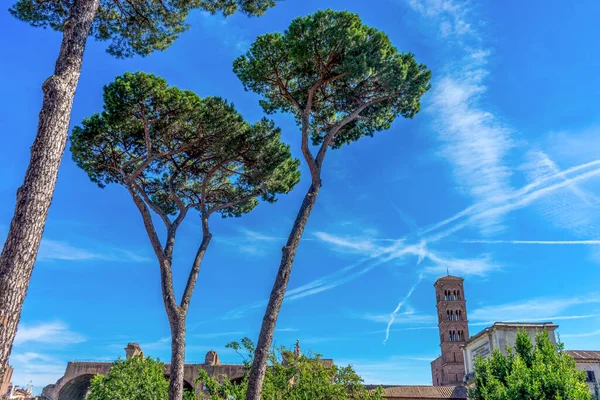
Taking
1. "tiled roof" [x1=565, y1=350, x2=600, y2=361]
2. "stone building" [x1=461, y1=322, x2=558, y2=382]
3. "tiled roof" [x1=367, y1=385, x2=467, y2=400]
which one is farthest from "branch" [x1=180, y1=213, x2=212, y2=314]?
"tiled roof" [x1=565, y1=350, x2=600, y2=361]

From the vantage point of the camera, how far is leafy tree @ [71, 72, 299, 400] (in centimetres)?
1095

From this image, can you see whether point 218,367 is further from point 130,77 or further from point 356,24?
point 356,24

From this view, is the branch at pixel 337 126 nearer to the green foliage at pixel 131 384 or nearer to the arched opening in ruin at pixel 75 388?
the green foliage at pixel 131 384

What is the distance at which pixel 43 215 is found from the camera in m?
5.27

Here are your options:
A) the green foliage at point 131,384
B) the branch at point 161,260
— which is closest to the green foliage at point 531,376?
the branch at point 161,260

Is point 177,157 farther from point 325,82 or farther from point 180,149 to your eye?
point 325,82

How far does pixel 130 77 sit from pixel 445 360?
4853 cm

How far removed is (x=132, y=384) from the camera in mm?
16328

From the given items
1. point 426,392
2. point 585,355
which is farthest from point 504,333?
point 426,392

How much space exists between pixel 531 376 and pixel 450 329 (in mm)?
39171

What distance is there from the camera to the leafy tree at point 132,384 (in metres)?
16.1

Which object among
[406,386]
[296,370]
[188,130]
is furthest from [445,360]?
[188,130]

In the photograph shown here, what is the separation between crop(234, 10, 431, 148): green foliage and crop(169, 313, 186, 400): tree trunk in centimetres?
579

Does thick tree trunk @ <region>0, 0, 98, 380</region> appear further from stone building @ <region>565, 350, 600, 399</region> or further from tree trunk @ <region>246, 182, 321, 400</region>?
stone building @ <region>565, 350, 600, 399</region>
